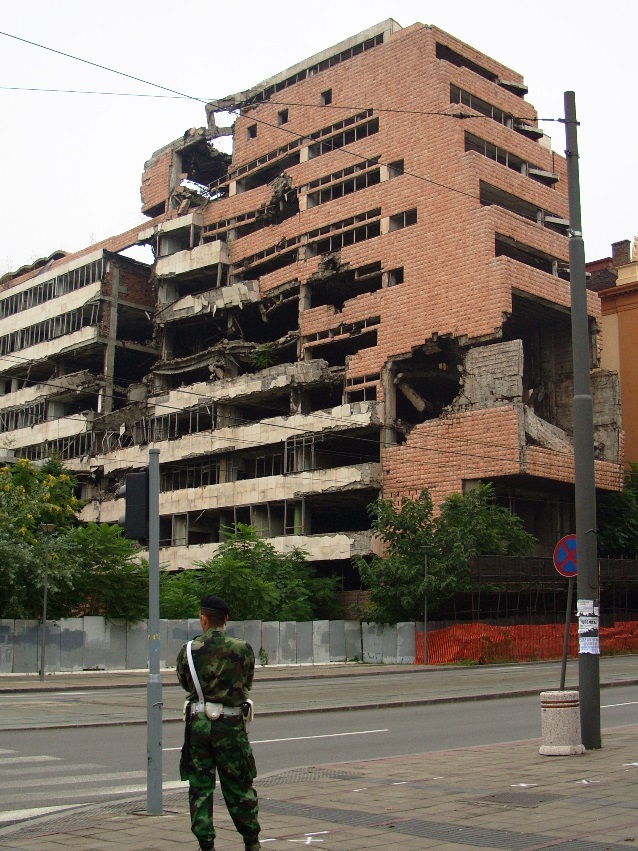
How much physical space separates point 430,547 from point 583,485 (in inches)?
1220

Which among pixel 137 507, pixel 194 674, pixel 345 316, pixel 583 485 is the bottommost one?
pixel 194 674

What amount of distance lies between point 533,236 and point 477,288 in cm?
591

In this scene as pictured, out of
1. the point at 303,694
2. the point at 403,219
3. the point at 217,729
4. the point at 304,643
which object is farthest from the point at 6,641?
the point at 403,219

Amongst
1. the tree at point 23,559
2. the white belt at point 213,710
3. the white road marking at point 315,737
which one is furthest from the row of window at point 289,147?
the white belt at point 213,710

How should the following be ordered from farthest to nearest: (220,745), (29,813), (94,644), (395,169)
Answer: (395,169)
(94,644)
(29,813)
(220,745)

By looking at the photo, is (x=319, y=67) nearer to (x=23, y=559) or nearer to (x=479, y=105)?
(x=479, y=105)

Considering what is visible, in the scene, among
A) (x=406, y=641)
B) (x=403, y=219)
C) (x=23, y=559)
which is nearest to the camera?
(x=23, y=559)

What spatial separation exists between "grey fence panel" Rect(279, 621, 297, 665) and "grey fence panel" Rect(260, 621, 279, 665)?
0.24 metres

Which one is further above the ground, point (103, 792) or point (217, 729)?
point (217, 729)

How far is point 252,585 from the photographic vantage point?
1746 inches

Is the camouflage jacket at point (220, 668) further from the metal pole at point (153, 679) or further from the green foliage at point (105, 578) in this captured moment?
the green foliage at point (105, 578)

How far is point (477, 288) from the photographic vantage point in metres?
51.7

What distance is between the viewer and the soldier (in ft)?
21.5

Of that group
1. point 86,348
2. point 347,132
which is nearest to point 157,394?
point 86,348
